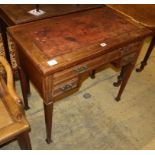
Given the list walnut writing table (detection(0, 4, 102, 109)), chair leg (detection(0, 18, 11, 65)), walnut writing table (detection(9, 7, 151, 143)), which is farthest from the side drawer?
chair leg (detection(0, 18, 11, 65))

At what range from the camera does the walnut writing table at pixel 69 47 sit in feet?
3.38

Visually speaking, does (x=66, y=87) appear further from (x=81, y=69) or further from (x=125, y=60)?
(x=125, y=60)

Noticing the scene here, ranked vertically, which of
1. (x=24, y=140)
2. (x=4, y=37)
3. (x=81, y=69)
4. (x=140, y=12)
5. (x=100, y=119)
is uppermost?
(x=140, y=12)

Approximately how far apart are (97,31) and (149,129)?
3.28 feet

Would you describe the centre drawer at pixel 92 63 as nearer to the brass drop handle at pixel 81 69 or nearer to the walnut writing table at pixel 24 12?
the brass drop handle at pixel 81 69

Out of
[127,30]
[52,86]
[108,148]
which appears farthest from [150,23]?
[108,148]

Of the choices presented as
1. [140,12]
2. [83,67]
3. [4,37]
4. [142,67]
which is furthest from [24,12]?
[142,67]

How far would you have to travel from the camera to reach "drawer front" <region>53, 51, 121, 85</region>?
1.07 m

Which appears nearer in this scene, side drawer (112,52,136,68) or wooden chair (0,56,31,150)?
wooden chair (0,56,31,150)

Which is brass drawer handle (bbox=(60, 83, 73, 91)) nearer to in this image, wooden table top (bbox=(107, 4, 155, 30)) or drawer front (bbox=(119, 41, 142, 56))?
drawer front (bbox=(119, 41, 142, 56))

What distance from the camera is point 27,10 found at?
4.50 feet

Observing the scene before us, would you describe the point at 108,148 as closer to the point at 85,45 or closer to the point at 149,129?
the point at 149,129

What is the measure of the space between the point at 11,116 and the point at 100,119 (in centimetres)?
97

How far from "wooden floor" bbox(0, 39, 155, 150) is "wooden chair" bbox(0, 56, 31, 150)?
0.57 m
